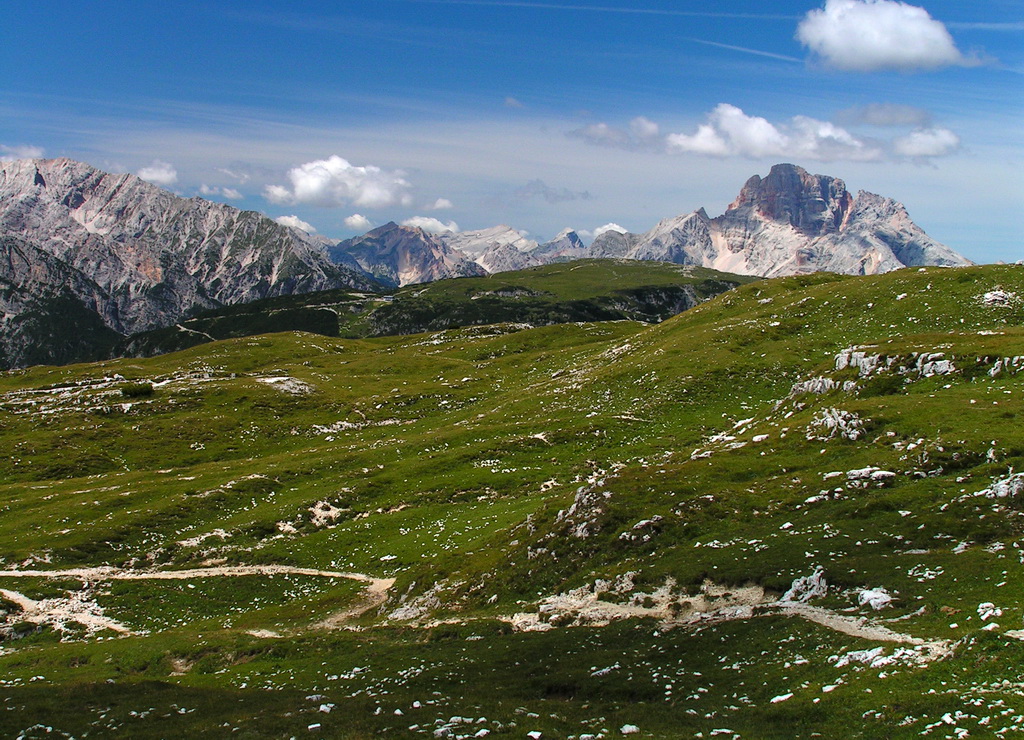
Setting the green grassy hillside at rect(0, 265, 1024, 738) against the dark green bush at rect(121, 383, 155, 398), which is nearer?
the green grassy hillside at rect(0, 265, 1024, 738)

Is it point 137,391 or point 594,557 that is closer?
point 594,557

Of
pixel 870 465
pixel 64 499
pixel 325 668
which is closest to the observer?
pixel 325 668

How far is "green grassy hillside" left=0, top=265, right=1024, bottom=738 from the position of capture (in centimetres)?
1969

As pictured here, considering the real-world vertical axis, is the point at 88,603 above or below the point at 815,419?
below

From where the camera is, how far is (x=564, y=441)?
67.7 m

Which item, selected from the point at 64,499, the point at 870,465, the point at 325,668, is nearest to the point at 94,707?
the point at 325,668

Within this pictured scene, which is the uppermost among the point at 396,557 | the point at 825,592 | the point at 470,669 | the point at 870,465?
the point at 870,465

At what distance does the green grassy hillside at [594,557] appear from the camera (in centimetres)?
1969

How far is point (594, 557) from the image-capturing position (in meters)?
34.8

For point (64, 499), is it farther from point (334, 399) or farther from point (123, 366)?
point (123, 366)

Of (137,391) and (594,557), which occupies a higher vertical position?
(594,557)

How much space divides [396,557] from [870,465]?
31.3 meters

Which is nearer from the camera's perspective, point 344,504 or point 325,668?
point 325,668

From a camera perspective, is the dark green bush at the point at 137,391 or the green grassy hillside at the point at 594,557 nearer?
the green grassy hillside at the point at 594,557
